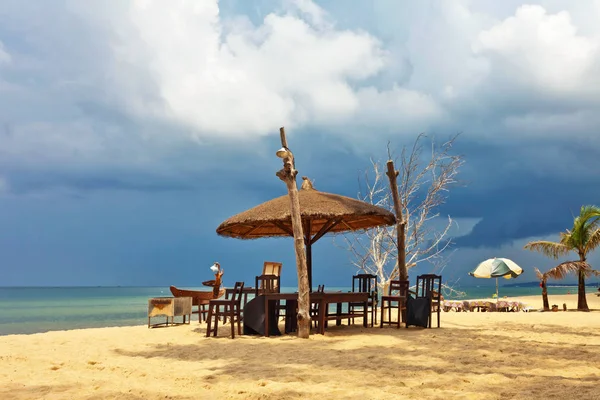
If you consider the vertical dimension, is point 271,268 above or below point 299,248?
below

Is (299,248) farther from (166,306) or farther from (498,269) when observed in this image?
(498,269)

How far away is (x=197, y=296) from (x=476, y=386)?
24.9 ft

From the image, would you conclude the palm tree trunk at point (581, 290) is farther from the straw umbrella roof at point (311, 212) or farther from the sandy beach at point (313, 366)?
the straw umbrella roof at point (311, 212)

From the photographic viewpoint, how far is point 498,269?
57.6 ft

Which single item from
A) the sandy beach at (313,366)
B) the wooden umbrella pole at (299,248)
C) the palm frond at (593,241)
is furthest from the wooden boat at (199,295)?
the palm frond at (593,241)

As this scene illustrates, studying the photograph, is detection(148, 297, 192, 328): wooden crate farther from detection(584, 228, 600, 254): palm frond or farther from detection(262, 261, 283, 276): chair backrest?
detection(584, 228, 600, 254): palm frond

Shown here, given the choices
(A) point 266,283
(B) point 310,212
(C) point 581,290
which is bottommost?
(C) point 581,290

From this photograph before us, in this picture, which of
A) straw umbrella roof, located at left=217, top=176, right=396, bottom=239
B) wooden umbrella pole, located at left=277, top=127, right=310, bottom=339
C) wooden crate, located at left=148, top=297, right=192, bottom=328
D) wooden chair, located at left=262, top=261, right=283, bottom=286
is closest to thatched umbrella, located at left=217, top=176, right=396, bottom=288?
straw umbrella roof, located at left=217, top=176, right=396, bottom=239

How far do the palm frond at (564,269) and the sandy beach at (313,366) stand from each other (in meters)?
7.91

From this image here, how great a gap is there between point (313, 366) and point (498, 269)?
13818 mm

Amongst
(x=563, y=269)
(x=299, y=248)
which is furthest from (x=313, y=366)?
(x=563, y=269)

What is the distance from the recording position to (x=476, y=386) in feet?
14.1

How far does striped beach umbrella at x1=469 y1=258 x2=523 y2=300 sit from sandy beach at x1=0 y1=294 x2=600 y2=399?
29.2 ft

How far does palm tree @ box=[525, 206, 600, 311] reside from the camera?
15.9 m
